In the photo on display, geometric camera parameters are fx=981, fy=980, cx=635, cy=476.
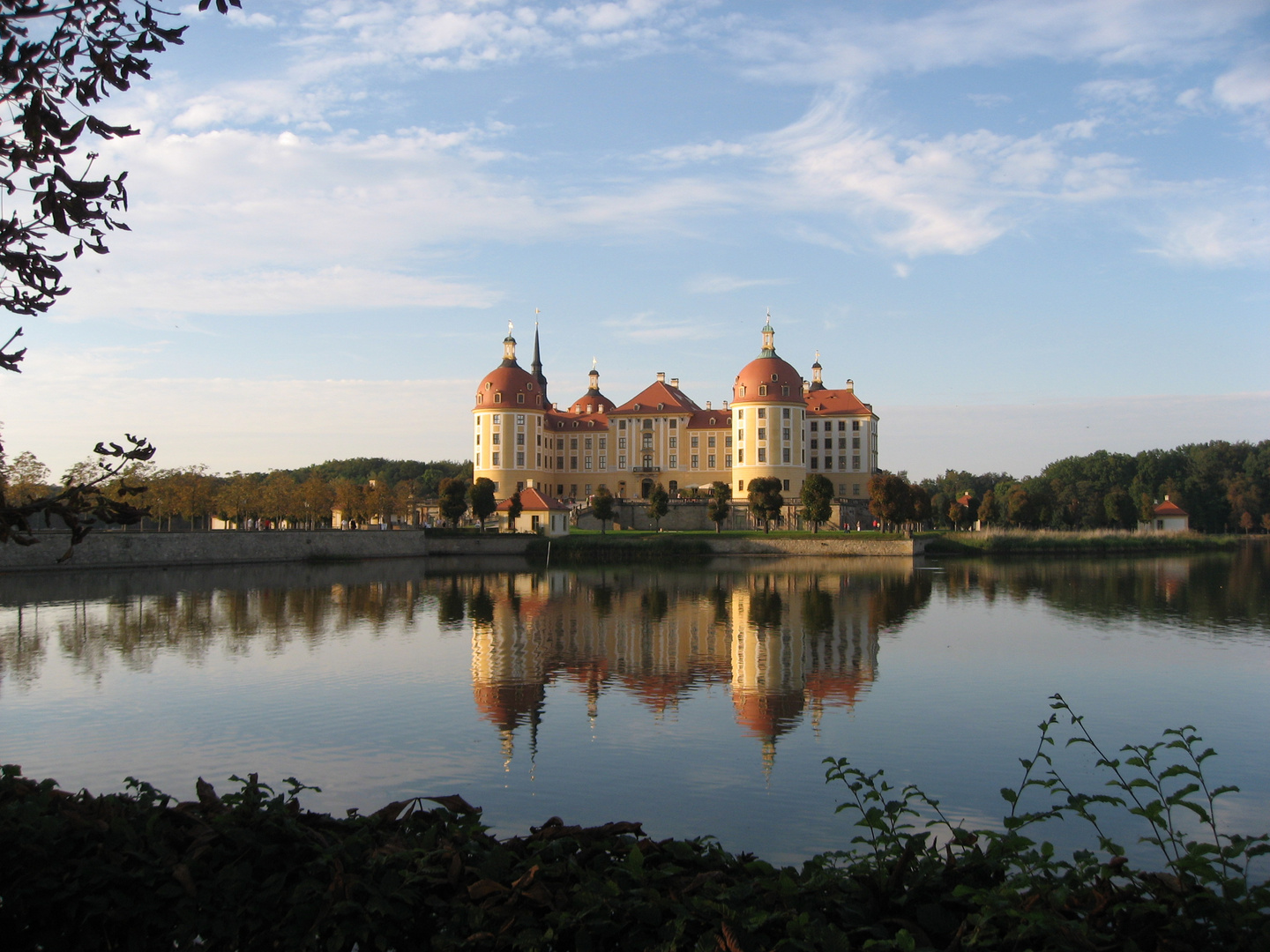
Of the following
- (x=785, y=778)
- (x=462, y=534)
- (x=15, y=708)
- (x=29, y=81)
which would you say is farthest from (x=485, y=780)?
(x=462, y=534)

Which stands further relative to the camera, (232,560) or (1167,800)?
(232,560)

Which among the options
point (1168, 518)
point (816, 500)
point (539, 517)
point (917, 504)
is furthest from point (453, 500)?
point (1168, 518)

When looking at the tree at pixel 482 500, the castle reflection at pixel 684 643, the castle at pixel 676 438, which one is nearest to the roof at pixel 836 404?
the castle at pixel 676 438

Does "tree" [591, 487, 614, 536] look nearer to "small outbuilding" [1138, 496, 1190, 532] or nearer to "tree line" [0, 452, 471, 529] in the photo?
"tree line" [0, 452, 471, 529]

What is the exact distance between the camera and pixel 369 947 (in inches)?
117

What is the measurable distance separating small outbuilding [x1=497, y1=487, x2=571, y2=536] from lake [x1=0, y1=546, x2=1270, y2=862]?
27752 millimetres

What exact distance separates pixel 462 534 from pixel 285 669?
116ft

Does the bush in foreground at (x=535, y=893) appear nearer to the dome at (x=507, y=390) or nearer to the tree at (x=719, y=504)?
the tree at (x=719, y=504)

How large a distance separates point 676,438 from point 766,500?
14843 millimetres

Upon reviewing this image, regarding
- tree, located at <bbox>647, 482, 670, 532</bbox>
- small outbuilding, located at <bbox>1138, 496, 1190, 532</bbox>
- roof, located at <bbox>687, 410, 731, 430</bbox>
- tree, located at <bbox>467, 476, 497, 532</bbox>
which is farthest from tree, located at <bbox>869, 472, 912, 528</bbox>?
small outbuilding, located at <bbox>1138, 496, 1190, 532</bbox>

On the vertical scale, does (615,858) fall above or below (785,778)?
above

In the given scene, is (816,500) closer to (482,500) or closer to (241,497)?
(482,500)

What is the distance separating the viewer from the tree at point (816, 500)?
4978cm

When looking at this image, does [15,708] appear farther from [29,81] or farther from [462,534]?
[462,534]
